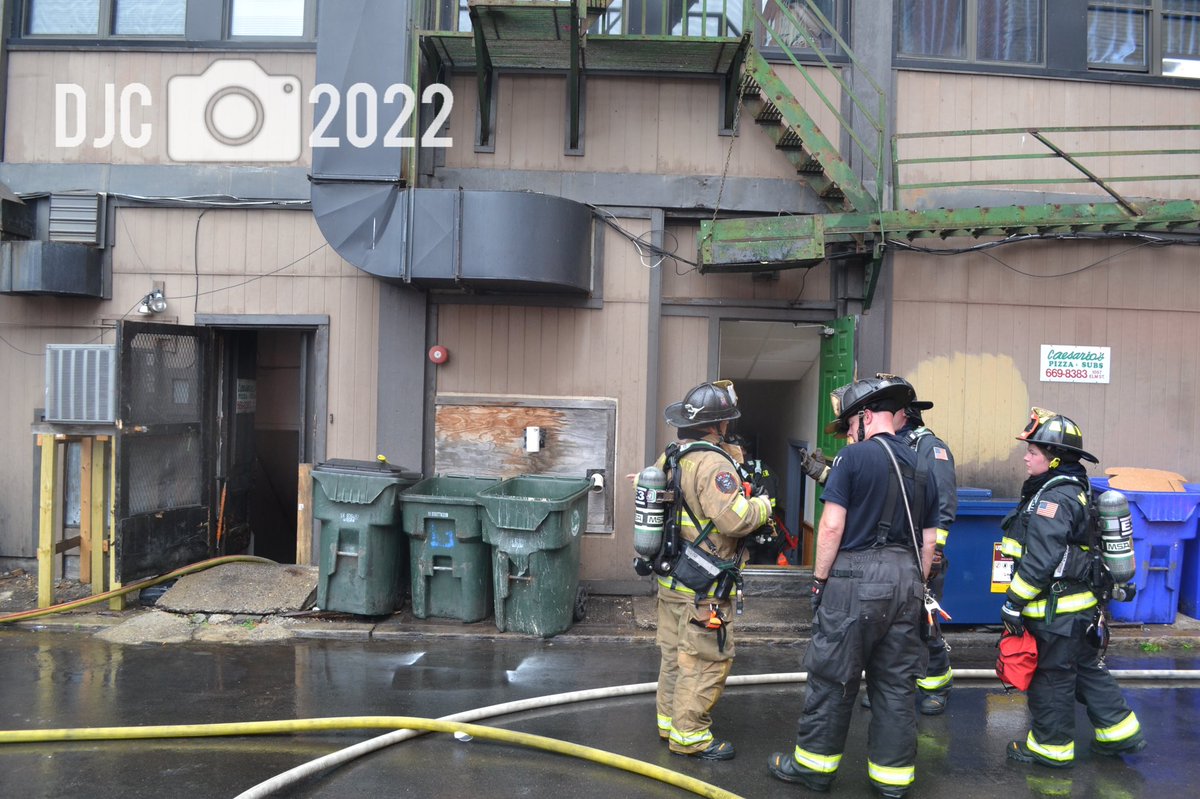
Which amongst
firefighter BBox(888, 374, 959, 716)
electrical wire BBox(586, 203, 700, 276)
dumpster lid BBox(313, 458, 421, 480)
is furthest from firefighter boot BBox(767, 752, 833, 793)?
electrical wire BBox(586, 203, 700, 276)

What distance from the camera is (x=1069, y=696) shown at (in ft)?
14.3

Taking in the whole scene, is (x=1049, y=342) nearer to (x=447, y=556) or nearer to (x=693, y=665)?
(x=693, y=665)

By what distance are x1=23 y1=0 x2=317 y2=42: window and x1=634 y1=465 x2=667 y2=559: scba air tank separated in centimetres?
596

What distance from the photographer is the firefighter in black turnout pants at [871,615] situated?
398cm

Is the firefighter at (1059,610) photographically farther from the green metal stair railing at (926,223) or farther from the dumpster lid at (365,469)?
the dumpster lid at (365,469)

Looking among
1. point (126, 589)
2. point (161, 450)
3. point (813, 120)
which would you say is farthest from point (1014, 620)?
point (161, 450)

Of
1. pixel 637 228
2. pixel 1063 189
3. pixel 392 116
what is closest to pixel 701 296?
pixel 637 228

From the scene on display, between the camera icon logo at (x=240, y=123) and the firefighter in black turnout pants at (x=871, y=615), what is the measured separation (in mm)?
6267

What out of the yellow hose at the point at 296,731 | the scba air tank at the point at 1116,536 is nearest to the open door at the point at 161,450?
the yellow hose at the point at 296,731

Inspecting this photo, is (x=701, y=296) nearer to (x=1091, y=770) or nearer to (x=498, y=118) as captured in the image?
(x=498, y=118)

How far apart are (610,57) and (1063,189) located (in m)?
4.54

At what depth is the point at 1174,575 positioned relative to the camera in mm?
7020

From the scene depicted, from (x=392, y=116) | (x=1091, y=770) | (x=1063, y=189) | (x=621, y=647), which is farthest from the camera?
(x=1063, y=189)

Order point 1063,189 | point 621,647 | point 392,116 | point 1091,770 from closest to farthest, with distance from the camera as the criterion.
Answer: point 1091,770, point 621,647, point 392,116, point 1063,189
